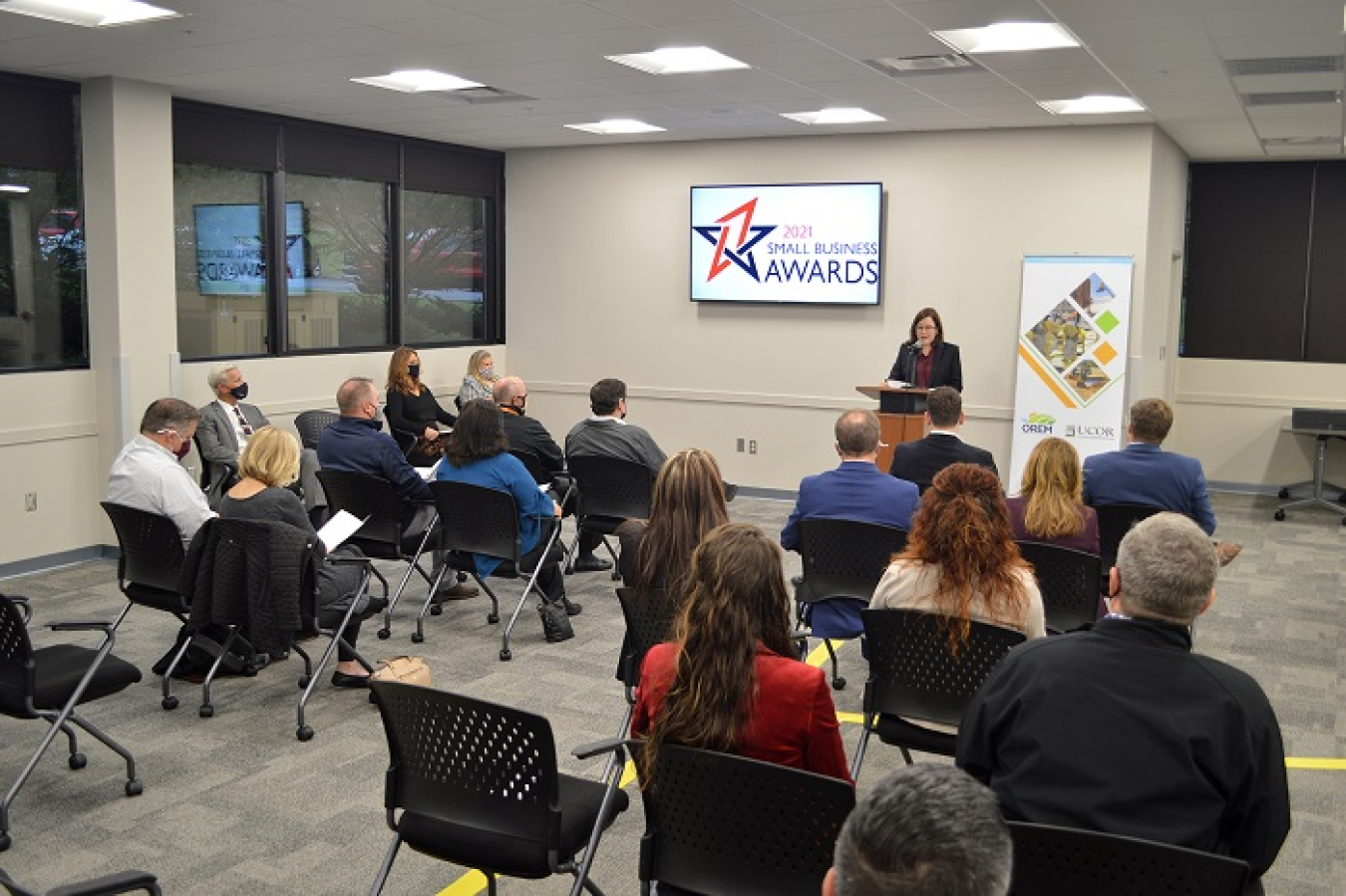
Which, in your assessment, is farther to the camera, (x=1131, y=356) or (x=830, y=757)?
(x=1131, y=356)

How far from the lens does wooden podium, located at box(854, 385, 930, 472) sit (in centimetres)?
959

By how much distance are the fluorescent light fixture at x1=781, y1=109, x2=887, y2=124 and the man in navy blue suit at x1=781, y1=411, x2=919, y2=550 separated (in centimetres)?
463

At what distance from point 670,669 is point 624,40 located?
4.68 meters

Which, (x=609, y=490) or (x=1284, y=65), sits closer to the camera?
(x=1284, y=65)

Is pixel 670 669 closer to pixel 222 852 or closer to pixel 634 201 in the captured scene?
pixel 222 852

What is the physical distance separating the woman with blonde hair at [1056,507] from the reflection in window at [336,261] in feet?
21.7

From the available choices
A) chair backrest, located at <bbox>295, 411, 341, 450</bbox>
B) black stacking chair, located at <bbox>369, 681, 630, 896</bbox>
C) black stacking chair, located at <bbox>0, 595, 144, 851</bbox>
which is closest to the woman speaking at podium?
chair backrest, located at <bbox>295, 411, 341, 450</bbox>

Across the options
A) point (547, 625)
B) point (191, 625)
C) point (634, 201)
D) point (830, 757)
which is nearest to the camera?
point (830, 757)

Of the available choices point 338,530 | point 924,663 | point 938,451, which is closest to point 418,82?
point 338,530

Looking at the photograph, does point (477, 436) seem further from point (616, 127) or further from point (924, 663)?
point (616, 127)

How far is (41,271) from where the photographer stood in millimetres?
8211

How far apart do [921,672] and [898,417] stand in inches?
231

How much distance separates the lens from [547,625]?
6582mm

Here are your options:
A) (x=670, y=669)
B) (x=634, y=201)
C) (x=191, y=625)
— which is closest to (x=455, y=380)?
(x=634, y=201)
